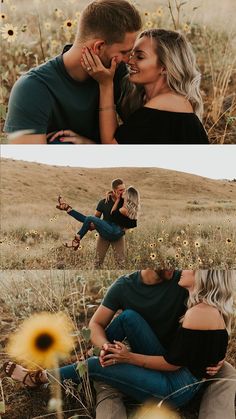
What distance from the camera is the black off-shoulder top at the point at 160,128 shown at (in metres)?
3.37

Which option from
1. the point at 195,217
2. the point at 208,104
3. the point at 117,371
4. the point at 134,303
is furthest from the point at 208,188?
the point at 117,371

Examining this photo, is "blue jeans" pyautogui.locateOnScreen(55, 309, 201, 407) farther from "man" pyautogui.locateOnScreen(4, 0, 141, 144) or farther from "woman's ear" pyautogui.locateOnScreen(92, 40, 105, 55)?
"woman's ear" pyautogui.locateOnScreen(92, 40, 105, 55)

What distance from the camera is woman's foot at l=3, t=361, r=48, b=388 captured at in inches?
136

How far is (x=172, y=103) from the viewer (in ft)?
11.0

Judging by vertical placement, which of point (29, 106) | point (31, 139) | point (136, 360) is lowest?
point (136, 360)

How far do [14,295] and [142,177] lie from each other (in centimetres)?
80

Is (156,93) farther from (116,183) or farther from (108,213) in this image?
(108,213)

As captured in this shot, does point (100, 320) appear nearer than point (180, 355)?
No

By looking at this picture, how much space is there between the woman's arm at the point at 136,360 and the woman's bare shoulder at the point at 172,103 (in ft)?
3.38

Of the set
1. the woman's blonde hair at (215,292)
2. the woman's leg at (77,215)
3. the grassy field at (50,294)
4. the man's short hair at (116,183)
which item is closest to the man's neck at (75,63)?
the man's short hair at (116,183)

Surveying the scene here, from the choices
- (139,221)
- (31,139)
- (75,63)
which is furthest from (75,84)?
(139,221)

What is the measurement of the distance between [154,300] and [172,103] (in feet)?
2.82

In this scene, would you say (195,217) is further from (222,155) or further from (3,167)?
(3,167)

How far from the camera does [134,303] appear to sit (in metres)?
3.49
